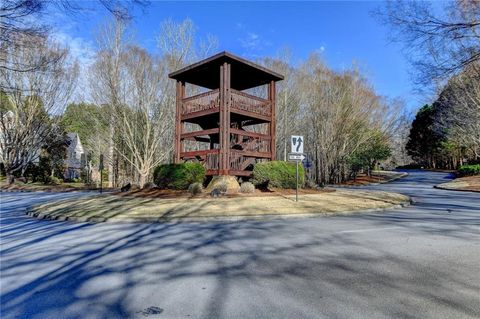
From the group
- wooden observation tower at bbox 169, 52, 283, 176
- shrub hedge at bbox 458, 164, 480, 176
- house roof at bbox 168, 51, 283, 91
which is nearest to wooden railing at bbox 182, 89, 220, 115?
wooden observation tower at bbox 169, 52, 283, 176

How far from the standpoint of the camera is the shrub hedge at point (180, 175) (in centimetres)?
1708

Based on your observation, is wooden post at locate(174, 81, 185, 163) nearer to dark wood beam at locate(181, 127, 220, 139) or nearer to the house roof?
dark wood beam at locate(181, 127, 220, 139)

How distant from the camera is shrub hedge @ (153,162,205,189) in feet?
56.0

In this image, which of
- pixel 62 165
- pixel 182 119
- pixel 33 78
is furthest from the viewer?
pixel 62 165

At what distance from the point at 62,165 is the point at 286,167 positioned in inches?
1311

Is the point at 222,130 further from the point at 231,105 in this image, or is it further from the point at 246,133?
the point at 246,133

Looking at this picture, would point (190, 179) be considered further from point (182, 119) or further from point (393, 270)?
point (393, 270)

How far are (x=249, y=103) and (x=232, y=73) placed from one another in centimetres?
215

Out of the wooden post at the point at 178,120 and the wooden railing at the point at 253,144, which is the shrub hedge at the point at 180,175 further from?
the wooden railing at the point at 253,144

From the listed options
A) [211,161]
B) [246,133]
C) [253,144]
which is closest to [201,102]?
[246,133]

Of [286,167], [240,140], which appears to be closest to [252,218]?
[286,167]

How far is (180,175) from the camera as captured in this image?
17062 millimetres

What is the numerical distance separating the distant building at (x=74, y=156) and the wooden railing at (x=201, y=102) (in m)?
32.1

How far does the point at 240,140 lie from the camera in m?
20.6
